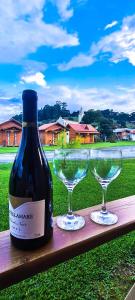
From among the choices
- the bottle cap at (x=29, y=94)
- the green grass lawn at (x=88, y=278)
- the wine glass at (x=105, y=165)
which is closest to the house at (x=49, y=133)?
the green grass lawn at (x=88, y=278)

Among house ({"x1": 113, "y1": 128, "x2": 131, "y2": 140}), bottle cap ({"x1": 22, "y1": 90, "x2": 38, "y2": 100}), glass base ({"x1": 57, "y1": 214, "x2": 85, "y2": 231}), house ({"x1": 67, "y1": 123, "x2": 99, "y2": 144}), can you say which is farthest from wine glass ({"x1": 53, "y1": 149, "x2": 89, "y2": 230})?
house ({"x1": 113, "y1": 128, "x2": 131, "y2": 140})

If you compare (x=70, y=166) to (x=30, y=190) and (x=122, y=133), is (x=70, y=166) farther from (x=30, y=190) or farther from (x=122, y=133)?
(x=122, y=133)

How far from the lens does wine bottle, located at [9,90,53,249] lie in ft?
1.19

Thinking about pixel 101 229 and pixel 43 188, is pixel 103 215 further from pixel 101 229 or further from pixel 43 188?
pixel 43 188

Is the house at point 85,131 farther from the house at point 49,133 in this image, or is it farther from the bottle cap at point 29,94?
the bottle cap at point 29,94

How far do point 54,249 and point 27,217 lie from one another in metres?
0.08

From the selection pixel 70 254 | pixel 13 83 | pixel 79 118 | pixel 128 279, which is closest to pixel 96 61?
pixel 79 118

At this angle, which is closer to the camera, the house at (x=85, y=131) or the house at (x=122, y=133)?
the house at (x=85, y=131)

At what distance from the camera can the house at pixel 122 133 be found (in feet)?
4.45

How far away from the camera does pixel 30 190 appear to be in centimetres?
37

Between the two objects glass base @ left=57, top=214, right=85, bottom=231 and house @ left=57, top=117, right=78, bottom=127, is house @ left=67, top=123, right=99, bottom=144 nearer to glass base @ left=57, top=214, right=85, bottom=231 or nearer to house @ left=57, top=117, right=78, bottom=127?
house @ left=57, top=117, right=78, bottom=127

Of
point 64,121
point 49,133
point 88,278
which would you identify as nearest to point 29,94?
point 49,133

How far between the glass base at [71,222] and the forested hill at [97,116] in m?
0.62

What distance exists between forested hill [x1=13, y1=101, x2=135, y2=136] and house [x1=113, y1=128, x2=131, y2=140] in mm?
23
